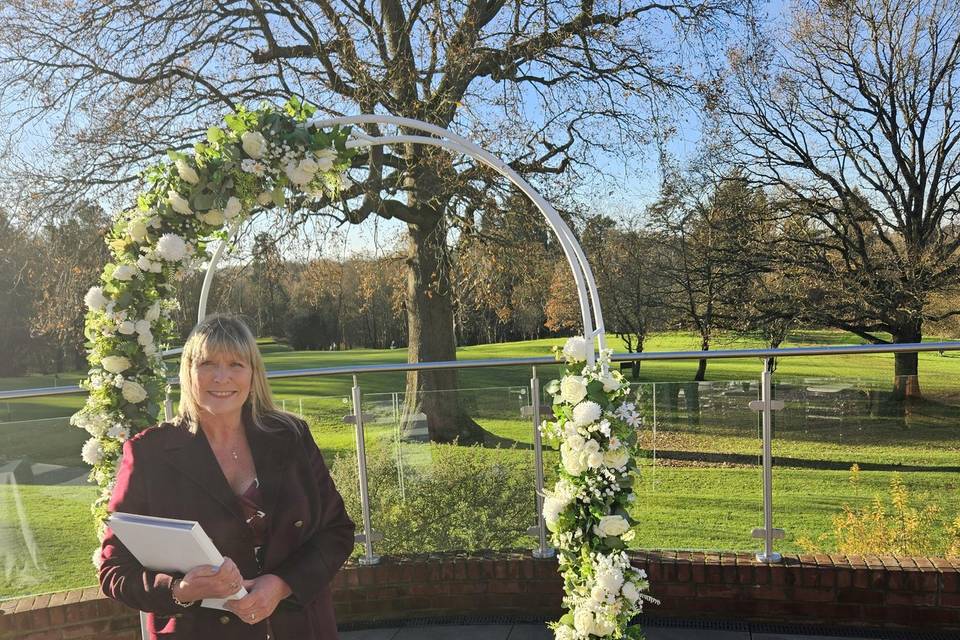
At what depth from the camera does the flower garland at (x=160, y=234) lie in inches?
128

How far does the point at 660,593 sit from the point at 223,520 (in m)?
2.67

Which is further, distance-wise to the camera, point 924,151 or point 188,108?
point 924,151

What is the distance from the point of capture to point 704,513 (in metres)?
4.11

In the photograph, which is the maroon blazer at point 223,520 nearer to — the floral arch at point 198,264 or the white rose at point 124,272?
the floral arch at point 198,264

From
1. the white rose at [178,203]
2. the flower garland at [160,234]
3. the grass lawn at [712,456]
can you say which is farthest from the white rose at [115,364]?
the grass lawn at [712,456]

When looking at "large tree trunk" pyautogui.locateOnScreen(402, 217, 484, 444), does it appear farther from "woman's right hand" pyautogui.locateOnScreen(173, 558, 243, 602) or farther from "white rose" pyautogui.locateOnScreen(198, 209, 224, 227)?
"woman's right hand" pyautogui.locateOnScreen(173, 558, 243, 602)

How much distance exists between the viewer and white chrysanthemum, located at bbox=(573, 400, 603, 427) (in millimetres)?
2852

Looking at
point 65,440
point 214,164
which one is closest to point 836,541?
point 214,164

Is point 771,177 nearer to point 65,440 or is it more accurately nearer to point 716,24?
point 716,24

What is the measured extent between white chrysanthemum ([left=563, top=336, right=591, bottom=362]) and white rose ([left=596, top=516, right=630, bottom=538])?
676mm

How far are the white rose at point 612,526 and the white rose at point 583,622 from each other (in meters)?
0.34

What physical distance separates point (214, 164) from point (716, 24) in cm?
979

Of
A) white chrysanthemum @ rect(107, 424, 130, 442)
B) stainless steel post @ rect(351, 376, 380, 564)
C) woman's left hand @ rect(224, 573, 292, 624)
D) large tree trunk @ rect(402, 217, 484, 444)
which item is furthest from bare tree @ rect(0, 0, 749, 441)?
woman's left hand @ rect(224, 573, 292, 624)

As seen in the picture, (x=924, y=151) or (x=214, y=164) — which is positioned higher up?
(x=924, y=151)
